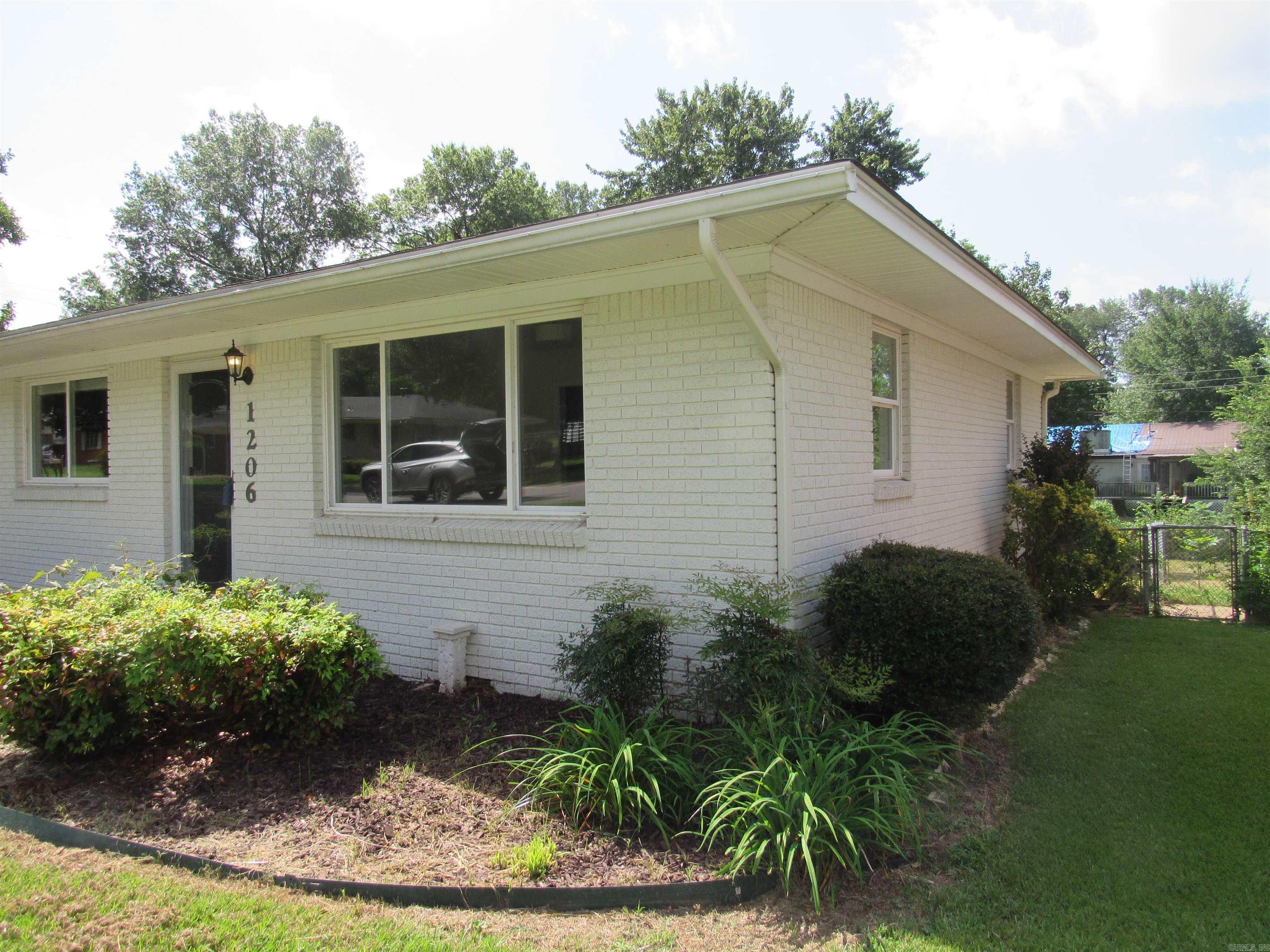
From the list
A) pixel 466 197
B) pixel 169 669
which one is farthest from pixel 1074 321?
pixel 169 669

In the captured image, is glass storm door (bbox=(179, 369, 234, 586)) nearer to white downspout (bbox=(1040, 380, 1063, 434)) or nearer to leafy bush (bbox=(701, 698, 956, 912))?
leafy bush (bbox=(701, 698, 956, 912))

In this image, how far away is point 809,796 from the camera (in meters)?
3.10

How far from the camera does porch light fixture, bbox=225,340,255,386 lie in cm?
665

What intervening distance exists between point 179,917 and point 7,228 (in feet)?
66.2

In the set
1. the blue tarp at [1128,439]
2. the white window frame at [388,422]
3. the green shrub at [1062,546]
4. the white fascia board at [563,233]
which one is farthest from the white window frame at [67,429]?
the blue tarp at [1128,439]

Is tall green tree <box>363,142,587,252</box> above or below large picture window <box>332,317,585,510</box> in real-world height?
above

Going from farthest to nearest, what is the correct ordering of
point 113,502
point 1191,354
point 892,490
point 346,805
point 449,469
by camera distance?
1. point 1191,354
2. point 113,502
3. point 892,490
4. point 449,469
5. point 346,805

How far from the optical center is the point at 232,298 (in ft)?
18.5

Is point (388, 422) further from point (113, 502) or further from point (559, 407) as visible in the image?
point (113, 502)

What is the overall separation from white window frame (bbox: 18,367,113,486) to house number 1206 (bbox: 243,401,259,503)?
2199 mm

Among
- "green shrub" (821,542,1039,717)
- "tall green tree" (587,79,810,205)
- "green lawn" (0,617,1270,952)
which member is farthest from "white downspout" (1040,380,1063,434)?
"tall green tree" (587,79,810,205)

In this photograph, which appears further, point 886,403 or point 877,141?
point 877,141

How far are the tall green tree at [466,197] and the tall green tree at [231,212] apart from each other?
9.09ft

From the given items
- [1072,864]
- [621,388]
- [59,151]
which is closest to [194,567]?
[621,388]
